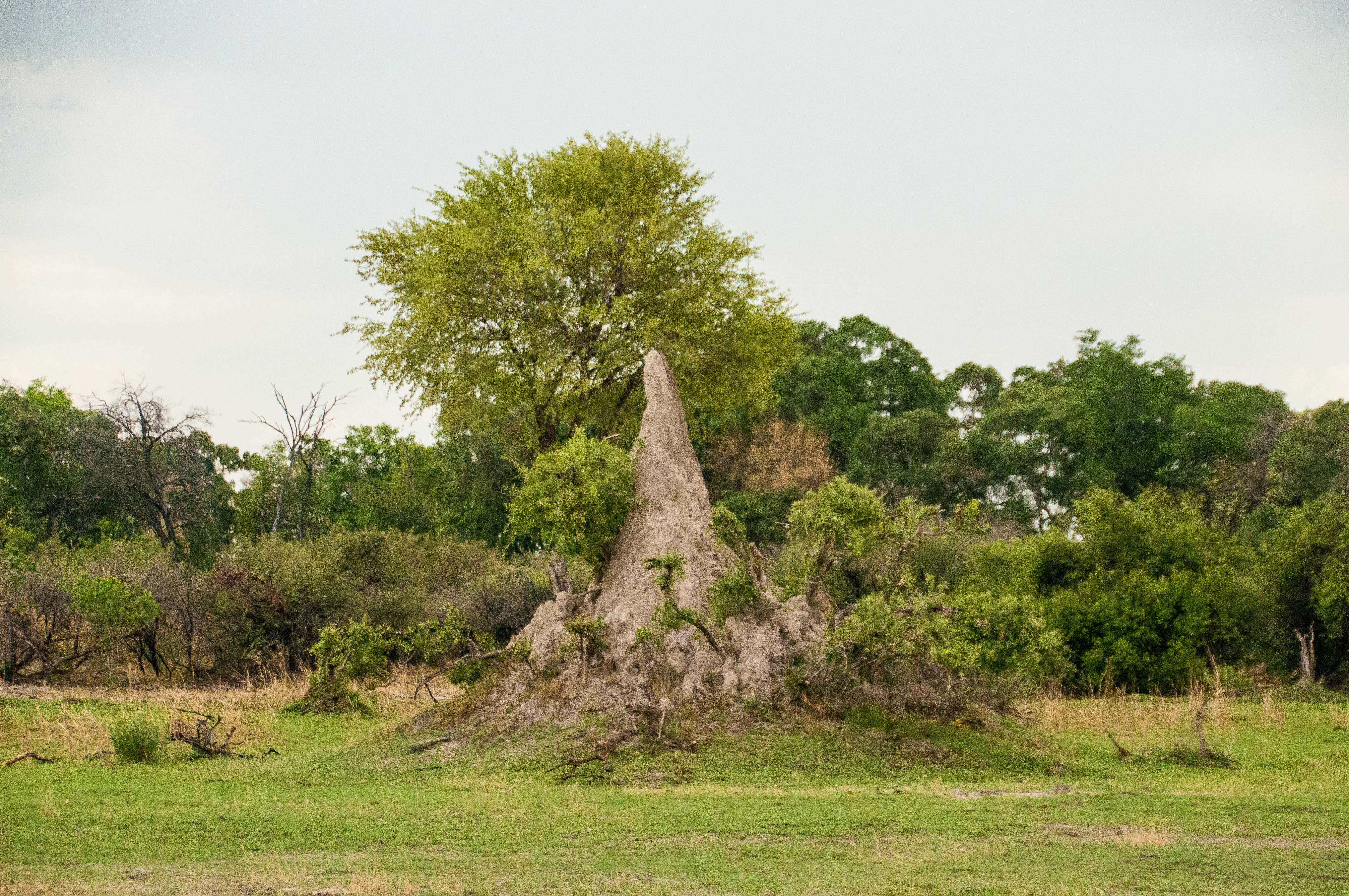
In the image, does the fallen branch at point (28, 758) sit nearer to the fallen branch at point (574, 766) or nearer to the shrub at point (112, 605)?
the fallen branch at point (574, 766)

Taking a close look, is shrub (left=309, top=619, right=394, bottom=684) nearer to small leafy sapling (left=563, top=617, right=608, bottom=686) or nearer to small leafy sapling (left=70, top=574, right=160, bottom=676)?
small leafy sapling (left=563, top=617, right=608, bottom=686)

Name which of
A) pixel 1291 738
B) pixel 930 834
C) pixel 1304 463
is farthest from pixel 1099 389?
pixel 930 834

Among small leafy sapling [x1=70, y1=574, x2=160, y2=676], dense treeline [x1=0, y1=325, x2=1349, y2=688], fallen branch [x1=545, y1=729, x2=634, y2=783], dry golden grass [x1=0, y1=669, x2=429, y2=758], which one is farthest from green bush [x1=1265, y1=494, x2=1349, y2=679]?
small leafy sapling [x1=70, y1=574, x2=160, y2=676]

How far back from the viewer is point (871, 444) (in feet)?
148

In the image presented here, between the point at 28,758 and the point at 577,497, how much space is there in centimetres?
690

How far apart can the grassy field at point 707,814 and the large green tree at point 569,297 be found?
23.9 ft

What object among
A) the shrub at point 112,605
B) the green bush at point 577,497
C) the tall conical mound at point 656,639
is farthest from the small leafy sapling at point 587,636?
the shrub at point 112,605

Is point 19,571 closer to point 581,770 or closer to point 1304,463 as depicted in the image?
point 581,770

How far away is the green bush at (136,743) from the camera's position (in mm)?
13039

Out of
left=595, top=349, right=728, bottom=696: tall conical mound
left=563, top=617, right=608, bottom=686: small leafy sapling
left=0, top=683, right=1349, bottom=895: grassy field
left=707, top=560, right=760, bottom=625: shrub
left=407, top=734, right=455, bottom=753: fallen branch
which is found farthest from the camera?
left=595, top=349, right=728, bottom=696: tall conical mound

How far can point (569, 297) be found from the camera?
2052 cm

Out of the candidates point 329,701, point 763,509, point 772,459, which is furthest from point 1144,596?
point 772,459

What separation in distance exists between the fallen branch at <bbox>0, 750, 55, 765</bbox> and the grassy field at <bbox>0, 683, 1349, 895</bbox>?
0.29 ft

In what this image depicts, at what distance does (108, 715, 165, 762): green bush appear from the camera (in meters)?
13.0
